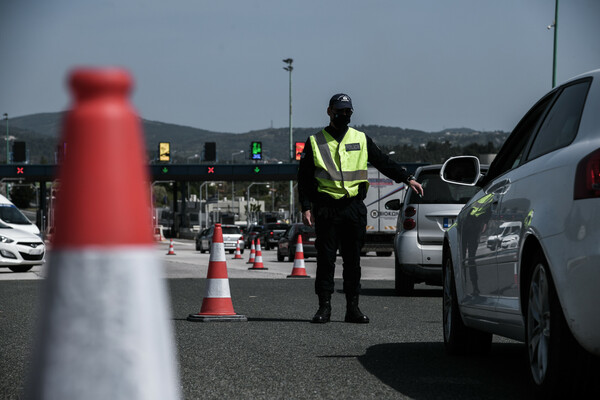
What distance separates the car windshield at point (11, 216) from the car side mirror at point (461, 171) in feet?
69.1

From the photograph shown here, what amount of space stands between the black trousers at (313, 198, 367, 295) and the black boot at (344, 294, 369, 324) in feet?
0.19

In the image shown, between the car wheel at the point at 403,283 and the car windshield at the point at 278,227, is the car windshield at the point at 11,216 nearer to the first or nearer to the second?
the car wheel at the point at 403,283

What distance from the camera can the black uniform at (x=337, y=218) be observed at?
9461 millimetres

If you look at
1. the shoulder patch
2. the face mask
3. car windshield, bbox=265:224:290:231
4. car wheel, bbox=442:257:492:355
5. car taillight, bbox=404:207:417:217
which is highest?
the face mask

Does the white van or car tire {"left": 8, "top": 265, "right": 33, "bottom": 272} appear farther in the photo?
the white van

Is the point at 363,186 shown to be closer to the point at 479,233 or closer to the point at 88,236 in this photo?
the point at 479,233

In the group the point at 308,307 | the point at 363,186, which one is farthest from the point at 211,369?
the point at 308,307

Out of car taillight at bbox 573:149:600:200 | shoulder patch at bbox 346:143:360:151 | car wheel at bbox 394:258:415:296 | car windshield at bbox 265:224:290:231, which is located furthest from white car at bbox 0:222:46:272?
car windshield at bbox 265:224:290:231

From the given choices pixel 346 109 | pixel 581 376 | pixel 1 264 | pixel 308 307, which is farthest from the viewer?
pixel 1 264

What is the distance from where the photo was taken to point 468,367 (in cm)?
640

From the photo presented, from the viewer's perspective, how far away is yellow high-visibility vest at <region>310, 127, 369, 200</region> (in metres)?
9.37

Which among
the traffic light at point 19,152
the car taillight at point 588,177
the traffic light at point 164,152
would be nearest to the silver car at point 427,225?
the car taillight at point 588,177

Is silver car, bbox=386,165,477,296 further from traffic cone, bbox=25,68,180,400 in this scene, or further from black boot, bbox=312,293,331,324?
traffic cone, bbox=25,68,180,400

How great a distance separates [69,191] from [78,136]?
0.09 metres
